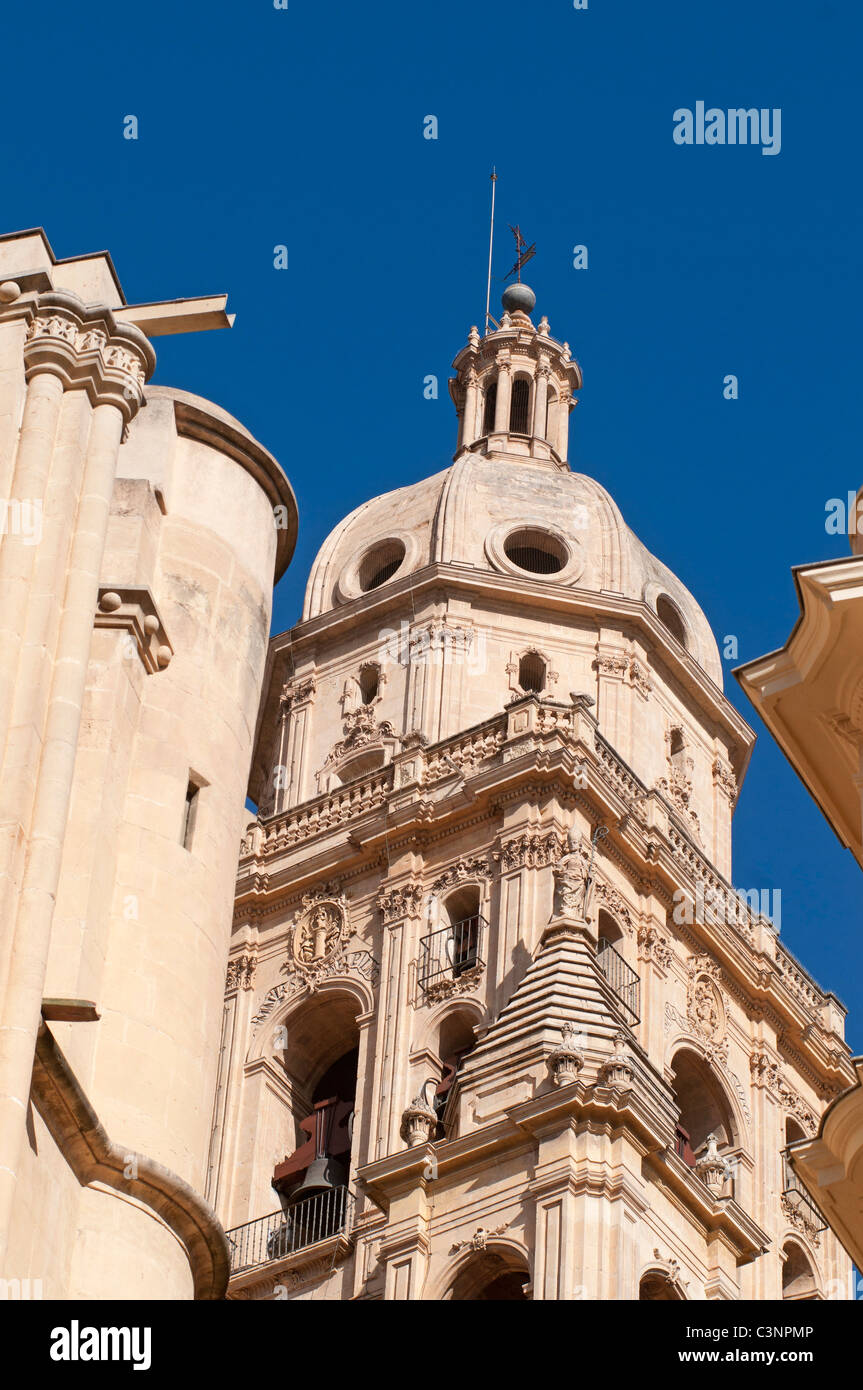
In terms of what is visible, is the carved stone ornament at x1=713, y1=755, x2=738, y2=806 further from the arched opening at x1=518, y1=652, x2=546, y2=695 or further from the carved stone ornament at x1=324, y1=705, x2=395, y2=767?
the carved stone ornament at x1=324, y1=705, x2=395, y2=767

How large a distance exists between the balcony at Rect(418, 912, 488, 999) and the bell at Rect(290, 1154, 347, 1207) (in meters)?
3.47

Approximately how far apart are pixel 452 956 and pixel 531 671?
27.7 ft

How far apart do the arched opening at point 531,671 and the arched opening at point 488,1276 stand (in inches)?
684

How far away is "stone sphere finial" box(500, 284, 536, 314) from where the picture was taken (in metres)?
76.4

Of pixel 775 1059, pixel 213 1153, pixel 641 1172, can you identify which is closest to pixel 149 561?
pixel 641 1172

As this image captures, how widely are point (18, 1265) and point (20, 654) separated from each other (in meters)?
4.56

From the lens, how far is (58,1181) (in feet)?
72.2

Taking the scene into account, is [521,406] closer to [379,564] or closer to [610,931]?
[379,564]

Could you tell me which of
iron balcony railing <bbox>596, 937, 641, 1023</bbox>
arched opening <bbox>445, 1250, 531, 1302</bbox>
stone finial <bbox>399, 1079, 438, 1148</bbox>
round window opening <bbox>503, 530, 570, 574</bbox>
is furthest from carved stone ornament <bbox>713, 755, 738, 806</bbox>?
arched opening <bbox>445, 1250, 531, 1302</bbox>

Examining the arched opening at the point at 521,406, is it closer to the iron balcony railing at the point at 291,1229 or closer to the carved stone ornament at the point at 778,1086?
the carved stone ornament at the point at 778,1086

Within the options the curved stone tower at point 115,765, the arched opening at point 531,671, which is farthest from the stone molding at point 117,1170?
the arched opening at point 531,671

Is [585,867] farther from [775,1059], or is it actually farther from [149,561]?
[149,561]

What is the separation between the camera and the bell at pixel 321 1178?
5178cm

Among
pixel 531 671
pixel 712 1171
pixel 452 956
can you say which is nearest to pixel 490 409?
pixel 531 671
